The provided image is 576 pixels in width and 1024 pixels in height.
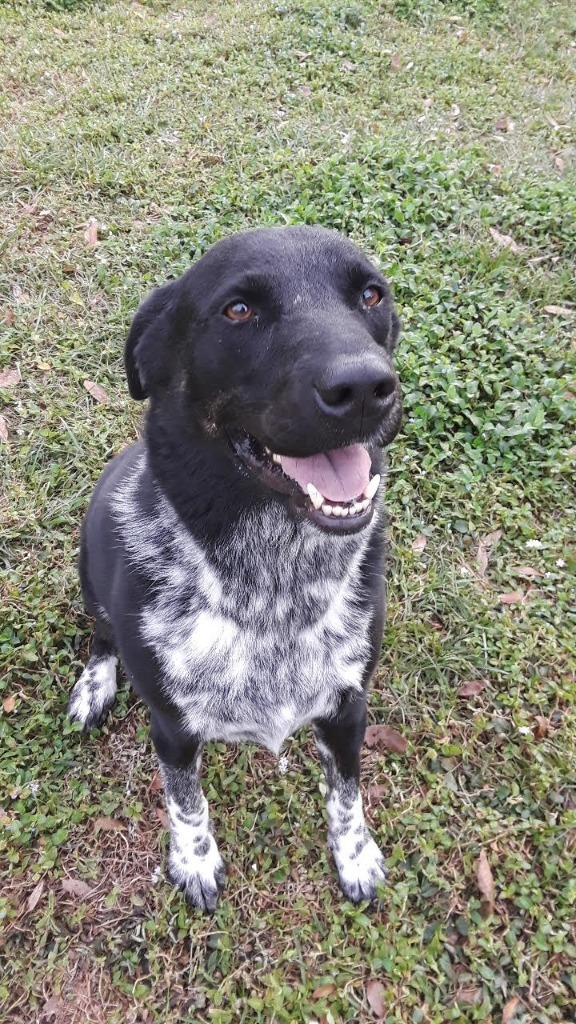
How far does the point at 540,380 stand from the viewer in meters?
4.34

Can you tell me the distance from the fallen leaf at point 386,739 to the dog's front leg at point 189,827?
0.82m

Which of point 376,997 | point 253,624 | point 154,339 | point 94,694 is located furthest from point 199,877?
point 154,339

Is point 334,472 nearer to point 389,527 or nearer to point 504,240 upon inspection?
point 389,527

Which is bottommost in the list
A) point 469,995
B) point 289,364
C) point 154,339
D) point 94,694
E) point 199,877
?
point 469,995

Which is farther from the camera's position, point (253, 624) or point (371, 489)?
point (253, 624)

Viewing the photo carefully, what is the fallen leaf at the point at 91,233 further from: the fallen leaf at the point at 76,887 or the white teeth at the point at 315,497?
the fallen leaf at the point at 76,887

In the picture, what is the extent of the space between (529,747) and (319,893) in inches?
43.0

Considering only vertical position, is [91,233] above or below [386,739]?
above

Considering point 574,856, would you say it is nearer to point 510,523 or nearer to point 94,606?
point 510,523

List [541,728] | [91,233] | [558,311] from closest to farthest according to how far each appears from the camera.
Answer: [541,728]
[558,311]
[91,233]

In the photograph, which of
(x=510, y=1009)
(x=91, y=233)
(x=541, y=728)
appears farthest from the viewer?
(x=91, y=233)

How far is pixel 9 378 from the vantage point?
446 centimetres

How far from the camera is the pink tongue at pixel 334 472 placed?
1.97 meters

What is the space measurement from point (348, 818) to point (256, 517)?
1368 mm
